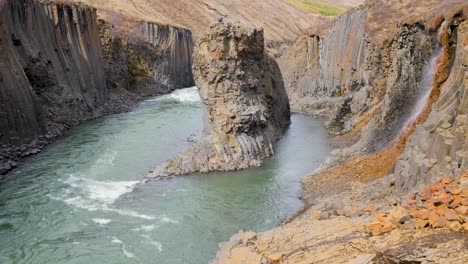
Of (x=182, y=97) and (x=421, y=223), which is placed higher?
(x=421, y=223)

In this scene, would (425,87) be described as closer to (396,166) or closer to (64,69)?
(396,166)

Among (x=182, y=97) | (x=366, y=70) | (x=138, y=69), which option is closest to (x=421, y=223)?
(x=366, y=70)

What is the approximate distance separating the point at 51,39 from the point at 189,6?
51745 mm

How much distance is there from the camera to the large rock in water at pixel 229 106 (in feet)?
72.2

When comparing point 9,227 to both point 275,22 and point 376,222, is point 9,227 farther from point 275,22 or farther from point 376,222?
point 275,22

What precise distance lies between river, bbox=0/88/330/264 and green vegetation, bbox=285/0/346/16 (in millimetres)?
109785

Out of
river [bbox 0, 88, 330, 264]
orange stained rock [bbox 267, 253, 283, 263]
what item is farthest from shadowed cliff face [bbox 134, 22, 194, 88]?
orange stained rock [bbox 267, 253, 283, 263]

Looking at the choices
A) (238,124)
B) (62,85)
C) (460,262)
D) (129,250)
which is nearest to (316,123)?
(238,124)

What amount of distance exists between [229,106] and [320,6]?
126789 mm

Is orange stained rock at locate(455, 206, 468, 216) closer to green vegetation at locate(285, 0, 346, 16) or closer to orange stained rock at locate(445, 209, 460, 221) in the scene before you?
orange stained rock at locate(445, 209, 460, 221)

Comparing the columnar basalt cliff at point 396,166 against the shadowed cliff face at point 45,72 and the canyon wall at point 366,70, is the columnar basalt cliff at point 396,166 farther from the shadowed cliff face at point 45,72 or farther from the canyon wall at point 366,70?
the shadowed cliff face at point 45,72

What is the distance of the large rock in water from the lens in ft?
72.2

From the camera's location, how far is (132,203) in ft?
58.7

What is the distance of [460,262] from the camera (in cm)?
717
